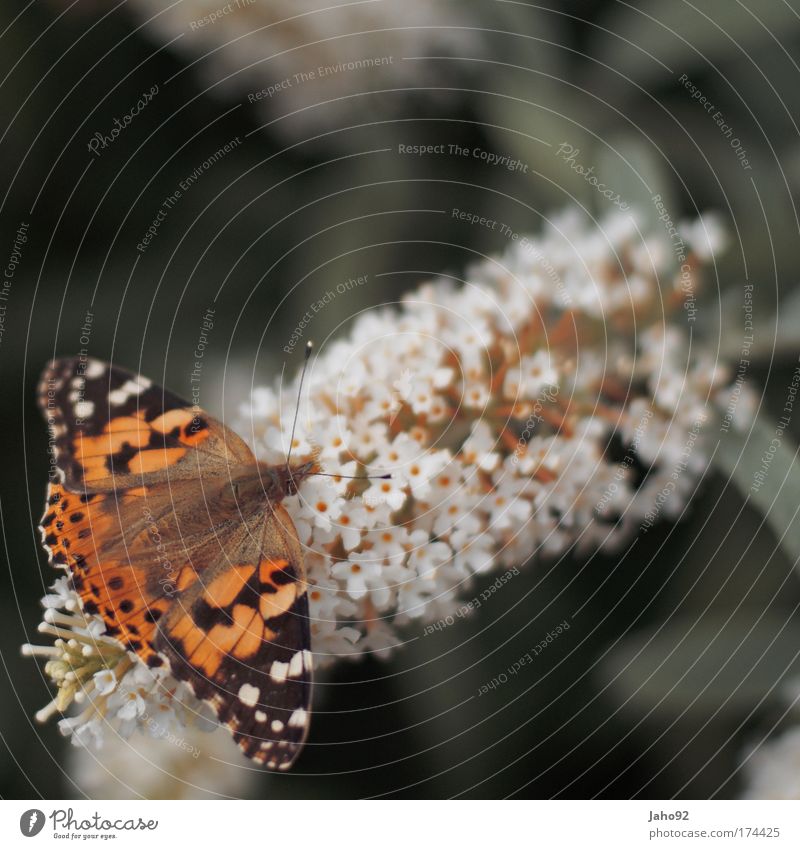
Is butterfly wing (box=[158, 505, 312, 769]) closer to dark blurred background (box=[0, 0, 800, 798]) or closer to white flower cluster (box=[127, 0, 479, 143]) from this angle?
dark blurred background (box=[0, 0, 800, 798])

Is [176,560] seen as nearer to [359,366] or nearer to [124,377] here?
[124,377]

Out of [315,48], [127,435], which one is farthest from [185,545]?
[315,48]

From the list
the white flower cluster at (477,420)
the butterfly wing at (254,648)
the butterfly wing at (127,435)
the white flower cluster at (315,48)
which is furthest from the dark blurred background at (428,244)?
the butterfly wing at (254,648)

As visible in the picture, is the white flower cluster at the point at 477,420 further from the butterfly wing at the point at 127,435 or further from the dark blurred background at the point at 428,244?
the dark blurred background at the point at 428,244

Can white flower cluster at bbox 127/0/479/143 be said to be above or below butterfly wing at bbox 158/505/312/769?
above

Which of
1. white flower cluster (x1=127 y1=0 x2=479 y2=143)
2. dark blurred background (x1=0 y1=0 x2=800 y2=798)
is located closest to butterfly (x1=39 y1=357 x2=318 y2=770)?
dark blurred background (x1=0 y1=0 x2=800 y2=798)

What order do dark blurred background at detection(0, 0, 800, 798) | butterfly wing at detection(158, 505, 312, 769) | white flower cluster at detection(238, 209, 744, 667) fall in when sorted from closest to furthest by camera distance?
butterfly wing at detection(158, 505, 312, 769)
white flower cluster at detection(238, 209, 744, 667)
dark blurred background at detection(0, 0, 800, 798)

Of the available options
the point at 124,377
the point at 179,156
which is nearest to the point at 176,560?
the point at 124,377
